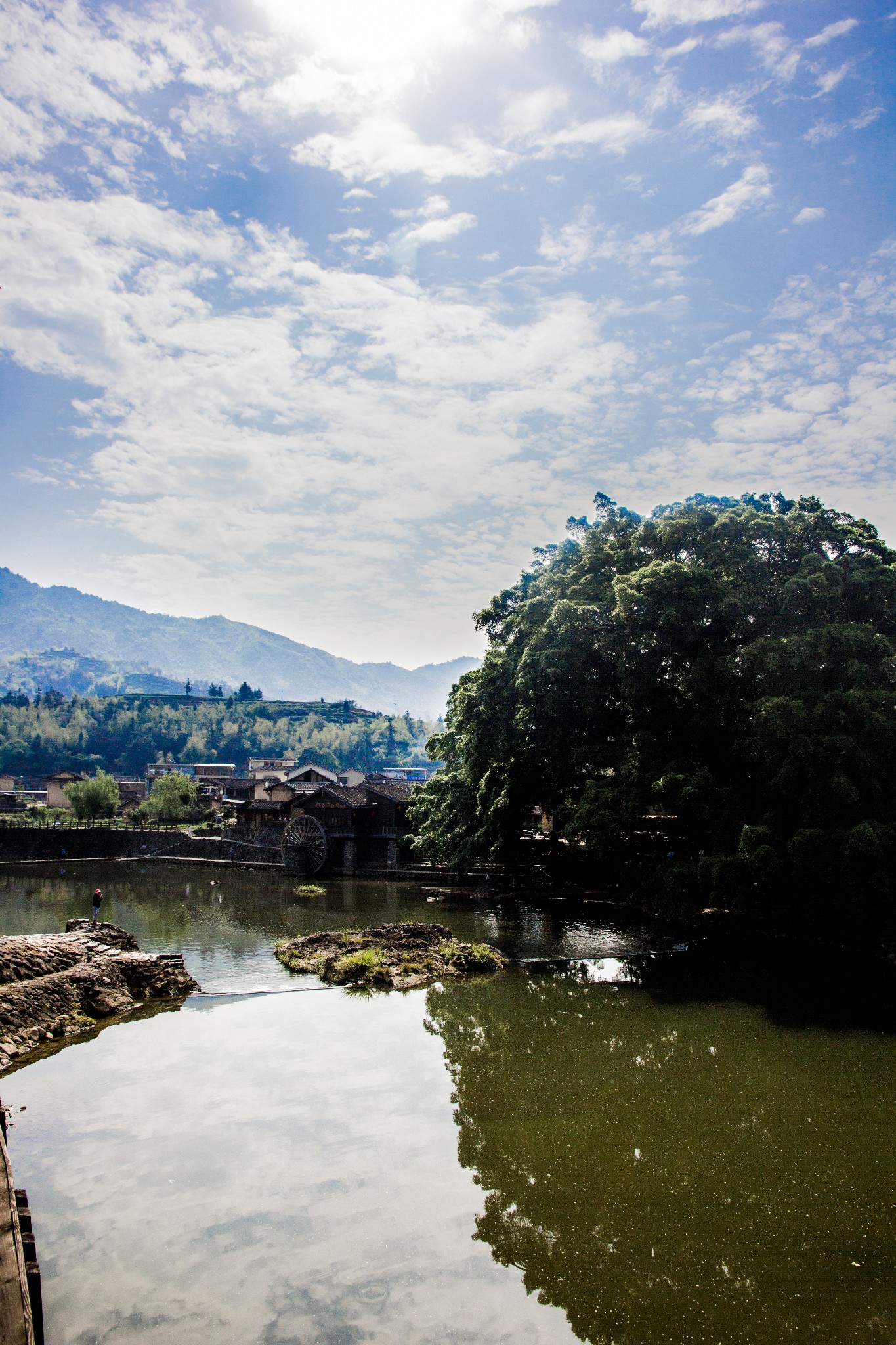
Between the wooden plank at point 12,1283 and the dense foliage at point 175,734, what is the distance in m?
116

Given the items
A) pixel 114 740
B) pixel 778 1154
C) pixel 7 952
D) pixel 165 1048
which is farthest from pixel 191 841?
pixel 114 740

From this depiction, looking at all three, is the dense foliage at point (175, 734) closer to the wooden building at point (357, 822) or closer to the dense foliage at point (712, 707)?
the wooden building at point (357, 822)

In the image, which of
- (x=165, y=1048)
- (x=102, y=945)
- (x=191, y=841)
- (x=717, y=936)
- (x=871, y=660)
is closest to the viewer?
(x=165, y=1048)

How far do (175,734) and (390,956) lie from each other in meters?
118

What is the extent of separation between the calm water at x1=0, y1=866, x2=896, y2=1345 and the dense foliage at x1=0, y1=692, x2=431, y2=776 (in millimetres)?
110587

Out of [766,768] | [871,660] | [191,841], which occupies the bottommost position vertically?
[191,841]

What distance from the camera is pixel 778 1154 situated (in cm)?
970

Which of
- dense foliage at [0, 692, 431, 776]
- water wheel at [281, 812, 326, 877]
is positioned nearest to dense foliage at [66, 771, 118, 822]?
water wheel at [281, 812, 326, 877]

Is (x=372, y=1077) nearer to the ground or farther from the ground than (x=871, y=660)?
nearer to the ground

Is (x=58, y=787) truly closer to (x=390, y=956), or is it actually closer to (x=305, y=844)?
(x=305, y=844)

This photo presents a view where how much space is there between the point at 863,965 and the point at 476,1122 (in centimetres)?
1364

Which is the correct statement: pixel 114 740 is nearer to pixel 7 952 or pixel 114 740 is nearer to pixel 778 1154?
pixel 7 952

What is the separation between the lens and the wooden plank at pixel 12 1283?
→ 5293 millimetres

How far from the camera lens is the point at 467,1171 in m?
9.25
